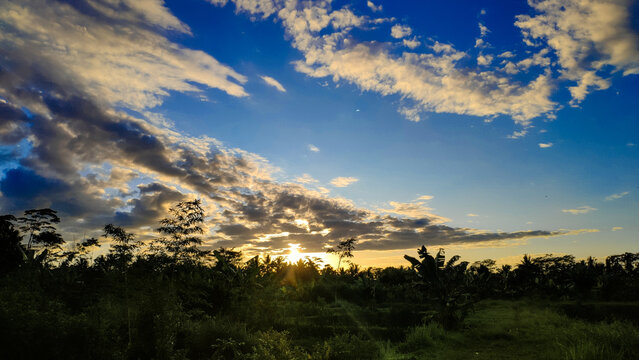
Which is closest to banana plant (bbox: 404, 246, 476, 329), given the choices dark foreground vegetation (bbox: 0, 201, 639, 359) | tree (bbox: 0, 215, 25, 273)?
dark foreground vegetation (bbox: 0, 201, 639, 359)

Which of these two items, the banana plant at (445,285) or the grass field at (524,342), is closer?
the grass field at (524,342)

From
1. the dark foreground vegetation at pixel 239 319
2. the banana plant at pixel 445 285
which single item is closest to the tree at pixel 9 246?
the dark foreground vegetation at pixel 239 319

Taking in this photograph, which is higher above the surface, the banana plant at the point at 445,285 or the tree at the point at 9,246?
the tree at the point at 9,246

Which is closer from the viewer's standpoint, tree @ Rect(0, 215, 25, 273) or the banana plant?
the banana plant

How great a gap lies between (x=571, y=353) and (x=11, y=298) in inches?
543

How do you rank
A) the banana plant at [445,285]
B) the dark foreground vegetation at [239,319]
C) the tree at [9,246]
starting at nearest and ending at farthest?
the dark foreground vegetation at [239,319] → the banana plant at [445,285] → the tree at [9,246]

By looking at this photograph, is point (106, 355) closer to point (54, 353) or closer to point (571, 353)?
point (54, 353)

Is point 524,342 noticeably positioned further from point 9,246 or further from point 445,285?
point 9,246

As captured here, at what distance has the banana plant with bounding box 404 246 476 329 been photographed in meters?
17.1

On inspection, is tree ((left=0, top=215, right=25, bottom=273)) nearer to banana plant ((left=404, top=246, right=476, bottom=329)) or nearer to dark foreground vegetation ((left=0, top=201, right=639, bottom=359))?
dark foreground vegetation ((left=0, top=201, right=639, bottom=359))

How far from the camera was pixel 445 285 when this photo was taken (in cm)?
1761

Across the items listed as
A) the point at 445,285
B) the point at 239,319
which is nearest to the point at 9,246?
the point at 239,319

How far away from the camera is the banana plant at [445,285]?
17.1 m

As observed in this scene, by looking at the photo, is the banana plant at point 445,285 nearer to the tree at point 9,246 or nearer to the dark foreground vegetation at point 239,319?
the dark foreground vegetation at point 239,319
